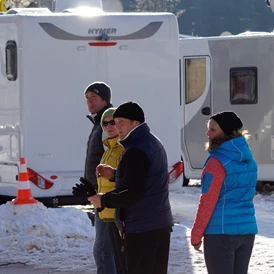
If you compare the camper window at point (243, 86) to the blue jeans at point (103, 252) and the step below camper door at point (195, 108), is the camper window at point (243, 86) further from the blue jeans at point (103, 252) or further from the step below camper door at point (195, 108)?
the blue jeans at point (103, 252)

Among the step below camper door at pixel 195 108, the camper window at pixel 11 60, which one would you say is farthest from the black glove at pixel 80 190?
the step below camper door at pixel 195 108

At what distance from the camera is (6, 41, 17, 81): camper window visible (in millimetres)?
10945

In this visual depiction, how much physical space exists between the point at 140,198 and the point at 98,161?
5.04 ft

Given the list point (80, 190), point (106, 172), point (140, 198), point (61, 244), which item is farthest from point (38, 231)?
point (140, 198)

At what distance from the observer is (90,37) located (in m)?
11.1

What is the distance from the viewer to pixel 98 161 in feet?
24.1

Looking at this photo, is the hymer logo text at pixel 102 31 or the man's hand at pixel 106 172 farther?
the hymer logo text at pixel 102 31

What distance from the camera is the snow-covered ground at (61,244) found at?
9031mm

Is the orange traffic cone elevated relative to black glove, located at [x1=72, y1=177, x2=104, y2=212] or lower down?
lower down

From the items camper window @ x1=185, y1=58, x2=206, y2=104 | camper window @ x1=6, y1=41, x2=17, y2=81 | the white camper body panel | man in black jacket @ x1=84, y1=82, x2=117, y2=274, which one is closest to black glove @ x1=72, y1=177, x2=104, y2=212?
man in black jacket @ x1=84, y1=82, x2=117, y2=274

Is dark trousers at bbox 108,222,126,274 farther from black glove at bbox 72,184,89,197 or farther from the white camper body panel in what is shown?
the white camper body panel

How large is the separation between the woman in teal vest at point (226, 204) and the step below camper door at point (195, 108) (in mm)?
9343

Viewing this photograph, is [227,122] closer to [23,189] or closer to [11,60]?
[23,189]

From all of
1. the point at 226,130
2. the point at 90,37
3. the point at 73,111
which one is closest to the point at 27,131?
the point at 73,111
